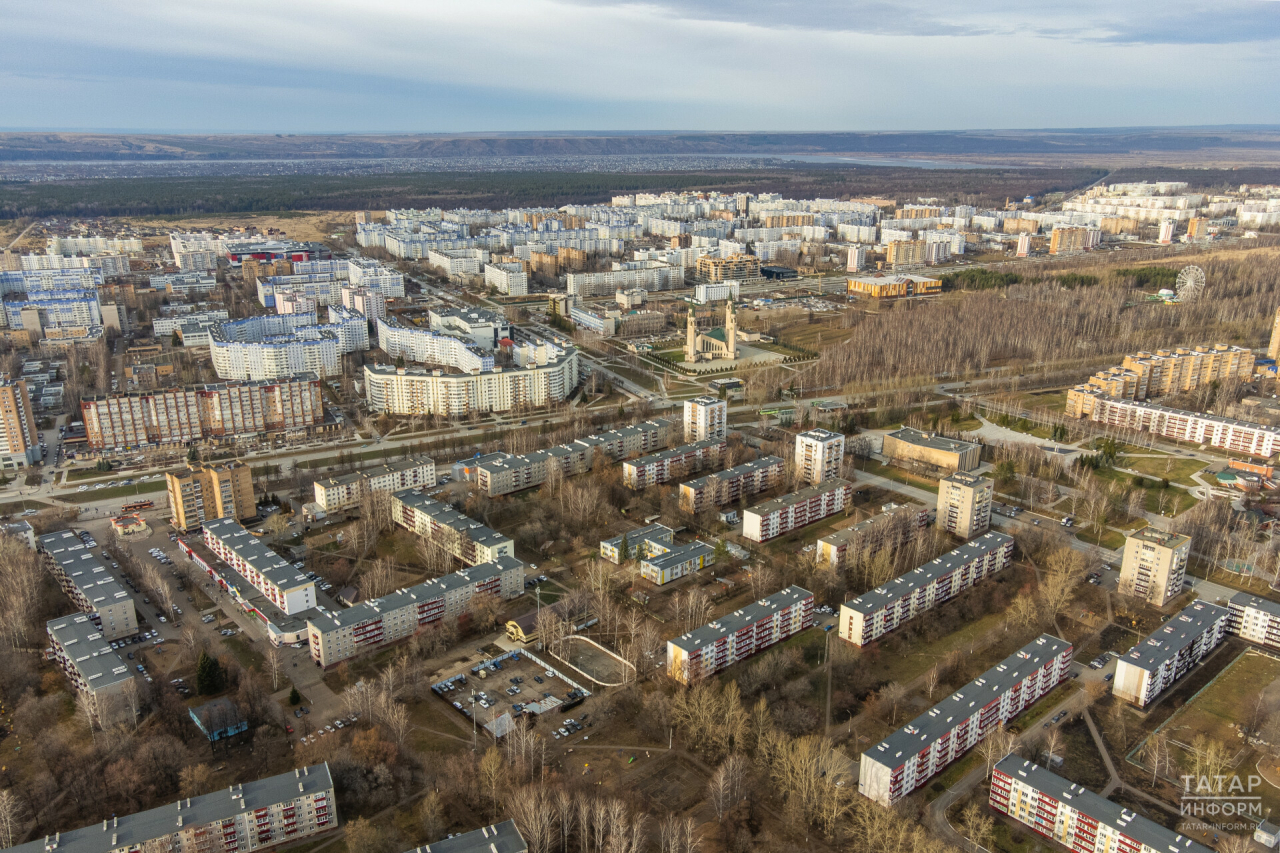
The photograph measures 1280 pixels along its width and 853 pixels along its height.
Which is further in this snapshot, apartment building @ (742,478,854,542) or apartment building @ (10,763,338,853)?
apartment building @ (742,478,854,542)

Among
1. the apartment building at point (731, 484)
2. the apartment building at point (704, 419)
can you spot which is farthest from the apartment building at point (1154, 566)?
the apartment building at point (704, 419)

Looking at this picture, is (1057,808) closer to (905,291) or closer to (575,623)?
(575,623)

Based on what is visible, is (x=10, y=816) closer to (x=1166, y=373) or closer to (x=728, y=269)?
(x=1166, y=373)

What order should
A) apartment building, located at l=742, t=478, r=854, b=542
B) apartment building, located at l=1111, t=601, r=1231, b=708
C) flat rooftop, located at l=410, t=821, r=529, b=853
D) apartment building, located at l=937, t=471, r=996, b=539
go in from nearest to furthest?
1. flat rooftop, located at l=410, t=821, r=529, b=853
2. apartment building, located at l=1111, t=601, r=1231, b=708
3. apartment building, located at l=937, t=471, r=996, b=539
4. apartment building, located at l=742, t=478, r=854, b=542

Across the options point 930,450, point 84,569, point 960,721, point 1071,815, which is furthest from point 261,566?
point 930,450

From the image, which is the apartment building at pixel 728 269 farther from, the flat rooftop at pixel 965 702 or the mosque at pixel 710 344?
the flat rooftop at pixel 965 702

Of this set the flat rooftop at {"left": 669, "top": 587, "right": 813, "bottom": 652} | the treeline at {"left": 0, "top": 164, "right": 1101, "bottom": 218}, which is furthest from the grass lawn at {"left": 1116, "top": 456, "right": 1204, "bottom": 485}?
the treeline at {"left": 0, "top": 164, "right": 1101, "bottom": 218}

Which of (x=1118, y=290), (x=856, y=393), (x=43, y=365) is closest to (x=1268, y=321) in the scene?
(x=1118, y=290)

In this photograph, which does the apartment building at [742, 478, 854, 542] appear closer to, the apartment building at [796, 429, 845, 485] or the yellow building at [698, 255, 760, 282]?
the apartment building at [796, 429, 845, 485]
